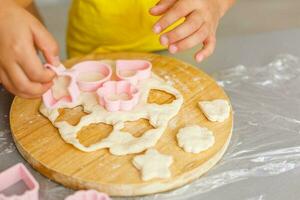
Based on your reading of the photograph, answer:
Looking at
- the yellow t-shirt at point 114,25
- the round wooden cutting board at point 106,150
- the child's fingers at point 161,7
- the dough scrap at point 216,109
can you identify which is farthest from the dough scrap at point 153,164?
the yellow t-shirt at point 114,25

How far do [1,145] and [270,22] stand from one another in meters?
1.14

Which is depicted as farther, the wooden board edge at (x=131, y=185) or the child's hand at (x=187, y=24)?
the child's hand at (x=187, y=24)

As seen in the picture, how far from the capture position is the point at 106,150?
0.72 m

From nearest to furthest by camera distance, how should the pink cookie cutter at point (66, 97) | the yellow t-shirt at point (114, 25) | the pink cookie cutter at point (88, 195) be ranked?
Result: the pink cookie cutter at point (88, 195) < the pink cookie cutter at point (66, 97) < the yellow t-shirt at point (114, 25)

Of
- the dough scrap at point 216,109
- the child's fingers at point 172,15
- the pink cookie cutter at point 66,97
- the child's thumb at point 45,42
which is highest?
the child's thumb at point 45,42

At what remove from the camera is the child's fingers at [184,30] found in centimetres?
79

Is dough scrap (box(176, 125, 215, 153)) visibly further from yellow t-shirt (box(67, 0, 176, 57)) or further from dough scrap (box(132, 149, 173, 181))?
yellow t-shirt (box(67, 0, 176, 57))

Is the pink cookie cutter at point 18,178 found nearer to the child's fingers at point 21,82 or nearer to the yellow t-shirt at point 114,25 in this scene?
the child's fingers at point 21,82

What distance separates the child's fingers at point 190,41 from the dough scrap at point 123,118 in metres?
0.07

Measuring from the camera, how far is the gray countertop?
72 cm

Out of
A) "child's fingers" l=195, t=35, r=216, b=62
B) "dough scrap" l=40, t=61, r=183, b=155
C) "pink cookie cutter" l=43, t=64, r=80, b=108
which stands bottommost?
"dough scrap" l=40, t=61, r=183, b=155

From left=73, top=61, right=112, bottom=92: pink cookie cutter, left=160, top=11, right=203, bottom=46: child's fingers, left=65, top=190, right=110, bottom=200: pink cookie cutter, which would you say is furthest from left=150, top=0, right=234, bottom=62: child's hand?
left=65, top=190, right=110, bottom=200: pink cookie cutter

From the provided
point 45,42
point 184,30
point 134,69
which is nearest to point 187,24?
point 184,30

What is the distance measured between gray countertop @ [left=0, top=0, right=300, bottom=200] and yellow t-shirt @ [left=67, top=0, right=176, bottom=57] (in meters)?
0.09
